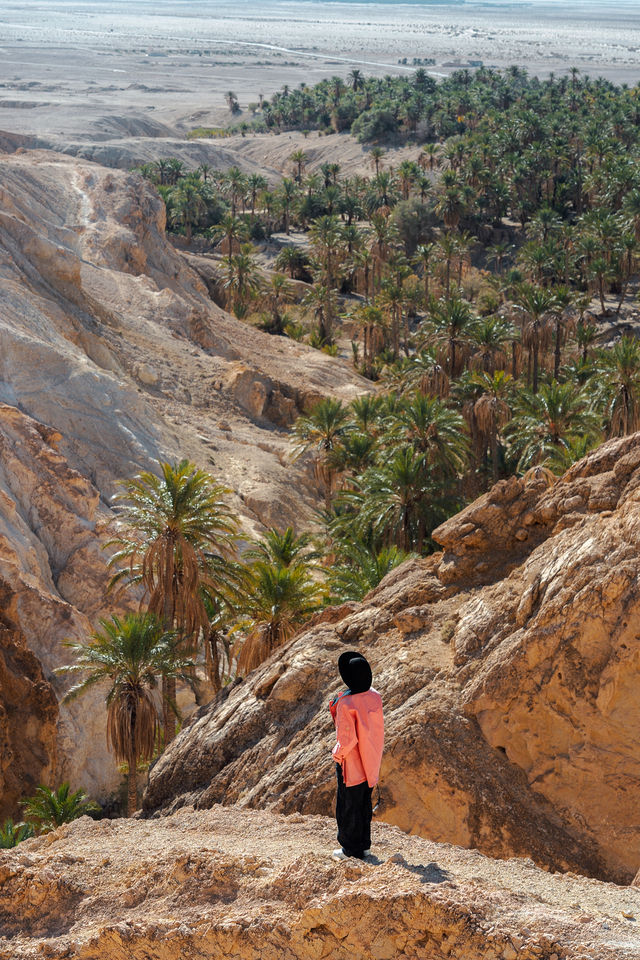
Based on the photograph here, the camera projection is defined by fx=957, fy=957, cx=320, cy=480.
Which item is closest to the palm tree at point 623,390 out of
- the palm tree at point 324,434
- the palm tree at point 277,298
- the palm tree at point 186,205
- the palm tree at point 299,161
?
the palm tree at point 324,434

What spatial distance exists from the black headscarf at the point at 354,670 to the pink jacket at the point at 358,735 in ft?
0.34

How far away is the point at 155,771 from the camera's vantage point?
13.7 meters

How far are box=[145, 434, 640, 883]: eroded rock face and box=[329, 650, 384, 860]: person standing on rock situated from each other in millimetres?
2505

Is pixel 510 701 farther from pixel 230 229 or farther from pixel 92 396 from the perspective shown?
pixel 230 229

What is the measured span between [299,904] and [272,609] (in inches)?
517

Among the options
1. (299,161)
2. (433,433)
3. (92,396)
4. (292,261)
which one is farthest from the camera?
(299,161)

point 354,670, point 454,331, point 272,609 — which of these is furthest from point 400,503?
point 354,670

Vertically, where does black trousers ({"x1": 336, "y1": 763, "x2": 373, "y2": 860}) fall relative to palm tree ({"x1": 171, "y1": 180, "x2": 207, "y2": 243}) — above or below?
below

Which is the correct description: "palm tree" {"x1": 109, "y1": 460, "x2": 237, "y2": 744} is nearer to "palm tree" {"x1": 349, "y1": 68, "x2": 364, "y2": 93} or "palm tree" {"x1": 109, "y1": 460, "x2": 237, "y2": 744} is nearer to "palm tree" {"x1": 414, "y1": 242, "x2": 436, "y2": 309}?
"palm tree" {"x1": 414, "y1": 242, "x2": 436, "y2": 309}

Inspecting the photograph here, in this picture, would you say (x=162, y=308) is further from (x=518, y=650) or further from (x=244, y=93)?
(x=244, y=93)

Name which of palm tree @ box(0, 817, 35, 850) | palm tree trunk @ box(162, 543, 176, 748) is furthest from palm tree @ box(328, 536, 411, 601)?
palm tree @ box(0, 817, 35, 850)

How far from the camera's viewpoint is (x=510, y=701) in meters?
9.98

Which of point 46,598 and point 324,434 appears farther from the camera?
point 324,434

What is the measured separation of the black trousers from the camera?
7.37 metres
